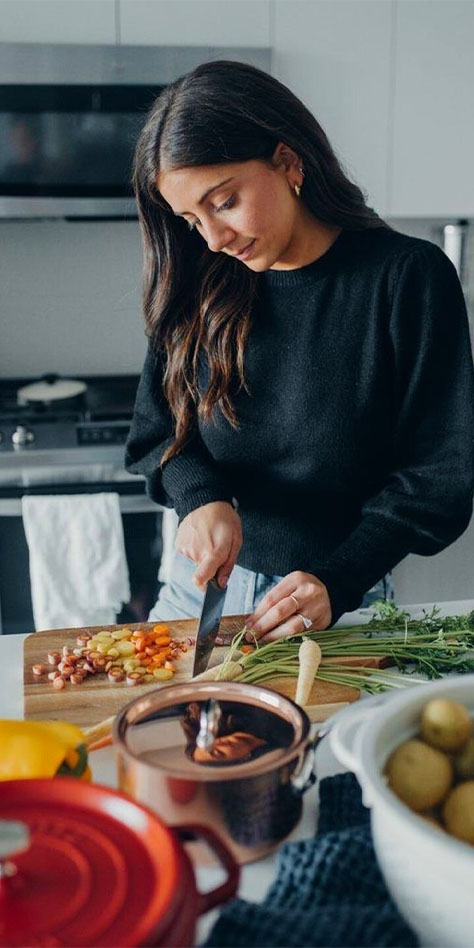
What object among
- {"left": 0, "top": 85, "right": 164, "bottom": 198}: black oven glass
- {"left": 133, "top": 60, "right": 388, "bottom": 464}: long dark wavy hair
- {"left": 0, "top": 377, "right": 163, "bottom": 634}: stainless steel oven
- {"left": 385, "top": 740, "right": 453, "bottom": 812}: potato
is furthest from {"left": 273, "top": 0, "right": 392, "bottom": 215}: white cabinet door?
{"left": 385, "top": 740, "right": 453, "bottom": 812}: potato

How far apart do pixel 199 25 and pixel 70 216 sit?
1.97 ft

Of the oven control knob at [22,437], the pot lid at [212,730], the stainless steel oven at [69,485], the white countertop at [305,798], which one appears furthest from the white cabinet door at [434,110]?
the pot lid at [212,730]

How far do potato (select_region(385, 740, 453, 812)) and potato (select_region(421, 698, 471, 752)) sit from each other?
0.01m

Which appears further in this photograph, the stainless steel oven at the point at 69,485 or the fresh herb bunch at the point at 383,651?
the stainless steel oven at the point at 69,485

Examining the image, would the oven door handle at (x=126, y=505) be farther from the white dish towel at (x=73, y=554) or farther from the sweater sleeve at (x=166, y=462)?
the sweater sleeve at (x=166, y=462)

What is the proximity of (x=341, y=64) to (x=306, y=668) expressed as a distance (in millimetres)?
1955

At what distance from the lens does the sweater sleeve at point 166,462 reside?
4.95 ft

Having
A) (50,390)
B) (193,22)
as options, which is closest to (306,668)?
(50,390)

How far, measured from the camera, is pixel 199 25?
239cm

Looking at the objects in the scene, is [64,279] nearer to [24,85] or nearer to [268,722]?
[24,85]

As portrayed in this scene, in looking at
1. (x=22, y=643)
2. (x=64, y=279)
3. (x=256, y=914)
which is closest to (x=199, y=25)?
(x=64, y=279)

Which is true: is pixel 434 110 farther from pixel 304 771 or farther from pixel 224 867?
pixel 224 867

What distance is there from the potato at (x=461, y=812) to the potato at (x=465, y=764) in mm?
22

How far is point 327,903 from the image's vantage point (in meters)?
0.66
